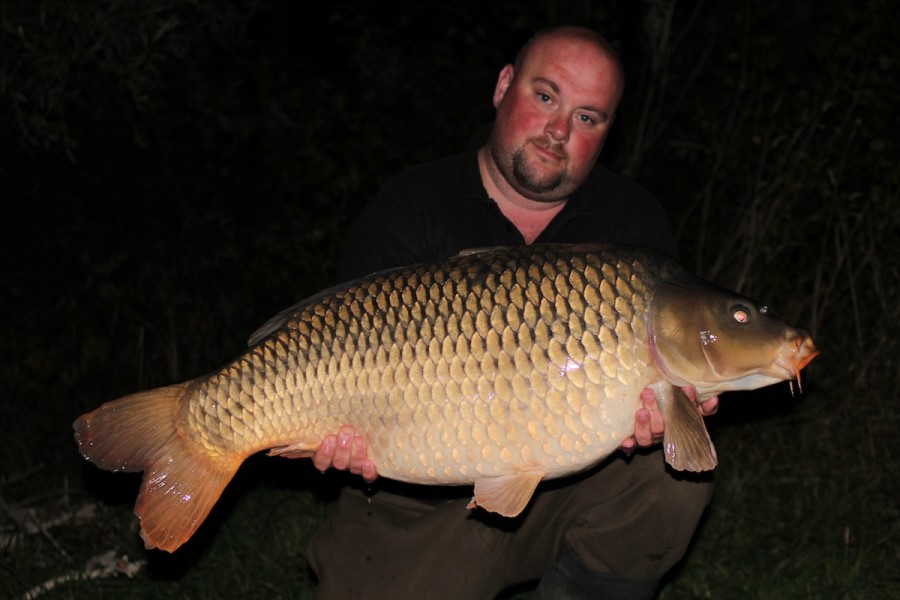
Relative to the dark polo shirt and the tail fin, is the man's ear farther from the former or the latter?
the tail fin

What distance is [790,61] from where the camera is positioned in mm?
4062

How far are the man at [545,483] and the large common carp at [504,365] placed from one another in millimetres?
103

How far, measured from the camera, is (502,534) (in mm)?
2322

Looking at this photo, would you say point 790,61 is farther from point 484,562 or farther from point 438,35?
point 484,562

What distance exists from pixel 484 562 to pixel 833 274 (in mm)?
1951

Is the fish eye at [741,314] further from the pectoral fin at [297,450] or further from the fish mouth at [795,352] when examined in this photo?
the pectoral fin at [297,450]

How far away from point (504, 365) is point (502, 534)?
25.6 inches

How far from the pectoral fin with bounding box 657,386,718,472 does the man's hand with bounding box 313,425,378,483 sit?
0.59 meters

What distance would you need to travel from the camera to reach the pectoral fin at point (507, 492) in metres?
1.91

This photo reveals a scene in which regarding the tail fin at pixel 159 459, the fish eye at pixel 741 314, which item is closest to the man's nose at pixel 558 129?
the fish eye at pixel 741 314

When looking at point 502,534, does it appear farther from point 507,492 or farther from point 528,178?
point 528,178

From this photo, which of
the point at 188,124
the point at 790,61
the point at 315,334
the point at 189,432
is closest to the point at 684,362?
the point at 315,334

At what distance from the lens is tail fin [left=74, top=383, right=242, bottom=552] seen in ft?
6.62

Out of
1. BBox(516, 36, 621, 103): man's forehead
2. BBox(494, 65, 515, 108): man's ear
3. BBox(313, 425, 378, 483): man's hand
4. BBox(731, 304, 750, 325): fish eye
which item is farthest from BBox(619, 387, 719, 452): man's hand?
BBox(494, 65, 515, 108): man's ear
